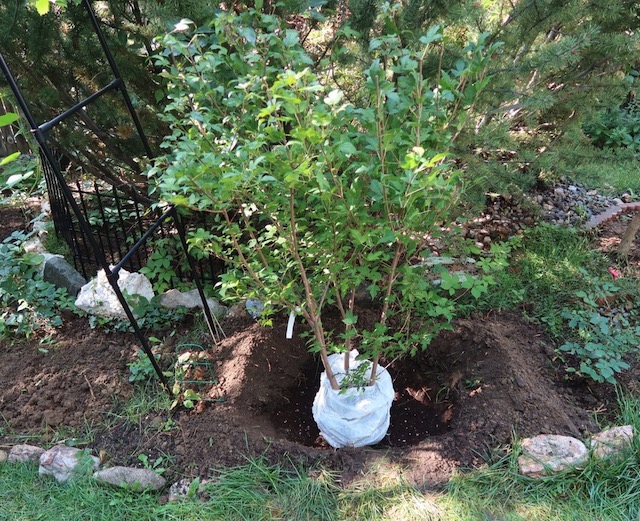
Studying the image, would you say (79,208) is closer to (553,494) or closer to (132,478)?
(132,478)

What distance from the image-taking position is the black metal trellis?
1.76 meters

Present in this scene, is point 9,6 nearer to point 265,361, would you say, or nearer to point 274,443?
point 265,361

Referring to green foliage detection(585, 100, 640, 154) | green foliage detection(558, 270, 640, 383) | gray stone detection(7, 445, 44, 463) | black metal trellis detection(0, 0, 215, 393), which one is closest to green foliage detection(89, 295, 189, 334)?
black metal trellis detection(0, 0, 215, 393)

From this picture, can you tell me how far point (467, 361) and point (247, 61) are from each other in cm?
180

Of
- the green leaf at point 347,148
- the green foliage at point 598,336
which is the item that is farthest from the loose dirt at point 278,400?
the green leaf at point 347,148

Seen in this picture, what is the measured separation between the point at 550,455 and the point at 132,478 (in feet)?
5.63

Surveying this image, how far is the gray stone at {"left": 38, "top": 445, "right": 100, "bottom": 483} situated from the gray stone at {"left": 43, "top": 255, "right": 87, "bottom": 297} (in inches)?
52.1

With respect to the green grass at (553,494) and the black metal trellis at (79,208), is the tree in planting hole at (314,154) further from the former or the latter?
the green grass at (553,494)

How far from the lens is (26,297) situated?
10.8ft

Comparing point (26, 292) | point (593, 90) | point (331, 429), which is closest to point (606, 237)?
point (593, 90)

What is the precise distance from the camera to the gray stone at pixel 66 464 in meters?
2.26

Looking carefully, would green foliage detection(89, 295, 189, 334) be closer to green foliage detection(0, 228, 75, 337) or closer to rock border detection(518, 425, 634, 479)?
green foliage detection(0, 228, 75, 337)

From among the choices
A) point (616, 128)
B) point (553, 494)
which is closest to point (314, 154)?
point (553, 494)

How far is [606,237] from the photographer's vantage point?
3.99 m
